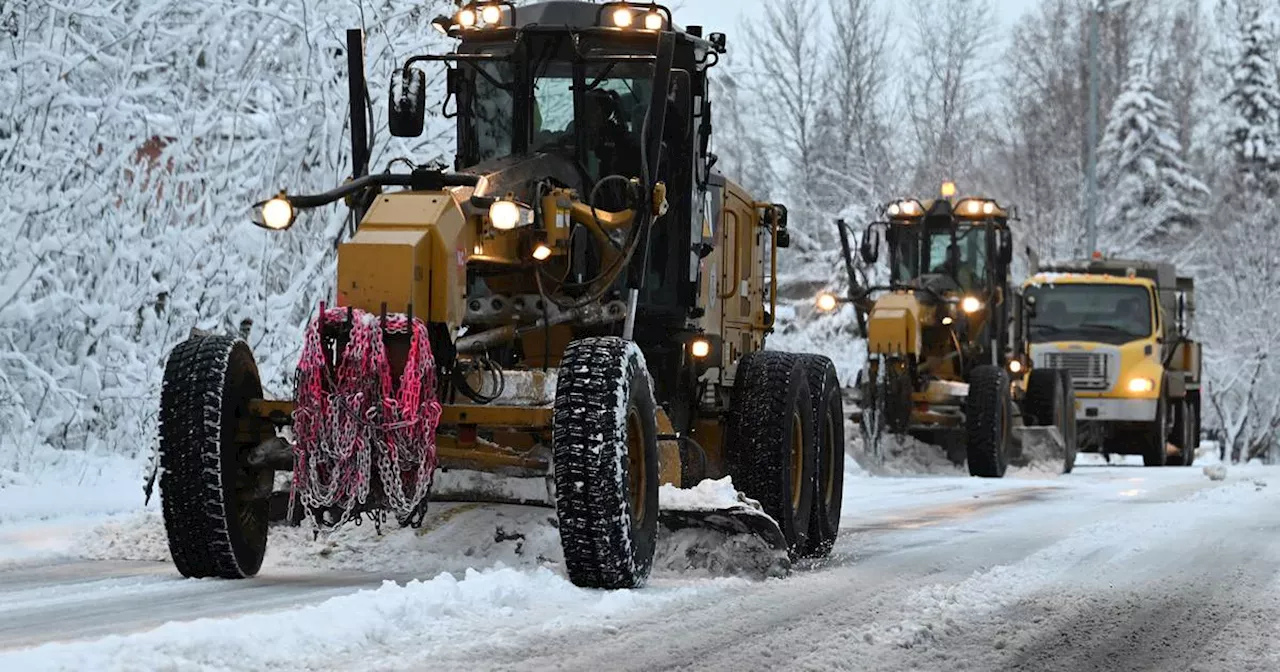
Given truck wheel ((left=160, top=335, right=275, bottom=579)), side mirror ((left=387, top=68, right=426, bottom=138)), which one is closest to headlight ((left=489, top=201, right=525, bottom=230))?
truck wheel ((left=160, top=335, right=275, bottom=579))

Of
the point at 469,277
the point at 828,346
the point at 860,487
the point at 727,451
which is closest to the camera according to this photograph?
the point at 469,277

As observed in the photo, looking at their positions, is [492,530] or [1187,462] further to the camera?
[1187,462]

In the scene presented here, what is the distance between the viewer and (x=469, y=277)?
901 centimetres

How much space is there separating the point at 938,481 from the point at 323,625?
13.4m

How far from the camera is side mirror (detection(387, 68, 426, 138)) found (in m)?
9.29

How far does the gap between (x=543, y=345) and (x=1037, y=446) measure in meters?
14.2

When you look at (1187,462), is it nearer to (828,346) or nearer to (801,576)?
(828,346)

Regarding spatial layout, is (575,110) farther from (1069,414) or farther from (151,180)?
(1069,414)

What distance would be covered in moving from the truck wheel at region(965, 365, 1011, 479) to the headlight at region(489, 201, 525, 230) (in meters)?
13.3

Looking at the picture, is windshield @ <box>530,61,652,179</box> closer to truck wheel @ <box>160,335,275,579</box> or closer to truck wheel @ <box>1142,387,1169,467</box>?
truck wheel @ <box>160,335,275,579</box>

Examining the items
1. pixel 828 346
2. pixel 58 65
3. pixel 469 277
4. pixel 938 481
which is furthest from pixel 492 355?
pixel 828 346

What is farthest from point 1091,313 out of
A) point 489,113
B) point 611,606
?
point 611,606

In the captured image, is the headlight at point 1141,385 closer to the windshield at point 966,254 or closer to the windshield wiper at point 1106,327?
the windshield wiper at point 1106,327

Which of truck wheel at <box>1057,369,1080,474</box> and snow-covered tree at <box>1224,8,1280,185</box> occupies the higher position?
snow-covered tree at <box>1224,8,1280,185</box>
